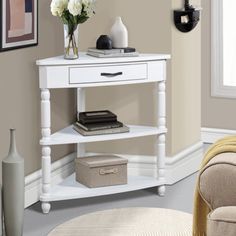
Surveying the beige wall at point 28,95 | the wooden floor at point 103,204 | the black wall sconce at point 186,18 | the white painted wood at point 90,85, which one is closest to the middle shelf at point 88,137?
the white painted wood at point 90,85

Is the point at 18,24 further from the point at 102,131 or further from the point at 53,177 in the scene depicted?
the point at 53,177

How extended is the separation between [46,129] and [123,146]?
2.71 ft

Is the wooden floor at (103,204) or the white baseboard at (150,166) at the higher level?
the white baseboard at (150,166)

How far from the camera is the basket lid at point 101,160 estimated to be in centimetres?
424

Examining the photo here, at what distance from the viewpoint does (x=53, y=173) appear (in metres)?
4.48

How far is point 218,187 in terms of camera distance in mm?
2400

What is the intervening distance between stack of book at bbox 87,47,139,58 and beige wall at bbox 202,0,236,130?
1.49 m

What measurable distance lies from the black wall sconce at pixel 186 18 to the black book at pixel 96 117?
762 mm

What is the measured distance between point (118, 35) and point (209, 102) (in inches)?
64.3

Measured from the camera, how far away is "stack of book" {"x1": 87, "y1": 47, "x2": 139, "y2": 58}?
414cm

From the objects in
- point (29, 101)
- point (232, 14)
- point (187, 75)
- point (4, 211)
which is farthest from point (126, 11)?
point (4, 211)

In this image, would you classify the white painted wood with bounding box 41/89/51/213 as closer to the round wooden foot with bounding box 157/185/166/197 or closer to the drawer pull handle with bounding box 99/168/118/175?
the drawer pull handle with bounding box 99/168/118/175

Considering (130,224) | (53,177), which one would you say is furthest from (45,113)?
(130,224)

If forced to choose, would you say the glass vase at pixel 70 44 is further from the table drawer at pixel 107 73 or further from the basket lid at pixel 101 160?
the basket lid at pixel 101 160
